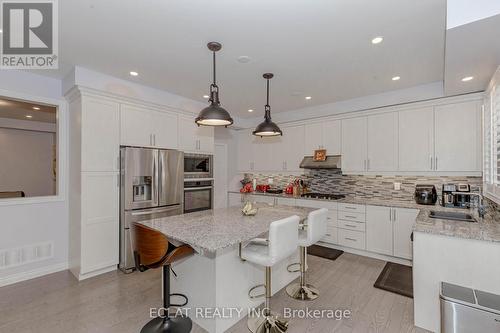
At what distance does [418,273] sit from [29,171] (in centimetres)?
816

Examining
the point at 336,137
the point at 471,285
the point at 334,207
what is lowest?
the point at 471,285

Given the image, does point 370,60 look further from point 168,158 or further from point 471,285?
point 168,158

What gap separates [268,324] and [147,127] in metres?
3.07

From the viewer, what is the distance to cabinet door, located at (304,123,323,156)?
465cm

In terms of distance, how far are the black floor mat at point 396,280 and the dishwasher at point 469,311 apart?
97cm

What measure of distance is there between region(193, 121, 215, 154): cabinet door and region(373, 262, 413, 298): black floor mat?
3.40 m

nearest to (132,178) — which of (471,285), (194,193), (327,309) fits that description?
(194,193)

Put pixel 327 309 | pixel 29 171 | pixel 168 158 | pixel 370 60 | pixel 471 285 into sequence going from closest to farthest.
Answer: pixel 471 285 < pixel 327 309 < pixel 370 60 < pixel 168 158 < pixel 29 171

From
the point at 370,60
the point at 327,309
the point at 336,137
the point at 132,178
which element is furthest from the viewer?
Result: the point at 336,137

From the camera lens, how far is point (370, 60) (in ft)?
9.05

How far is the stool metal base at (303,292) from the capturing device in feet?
8.55

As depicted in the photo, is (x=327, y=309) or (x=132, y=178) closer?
(x=327, y=309)

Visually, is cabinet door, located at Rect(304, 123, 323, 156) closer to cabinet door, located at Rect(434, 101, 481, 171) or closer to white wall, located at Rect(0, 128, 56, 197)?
cabinet door, located at Rect(434, 101, 481, 171)

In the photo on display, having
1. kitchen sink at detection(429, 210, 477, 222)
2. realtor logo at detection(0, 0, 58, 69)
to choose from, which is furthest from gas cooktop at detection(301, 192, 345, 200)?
realtor logo at detection(0, 0, 58, 69)
